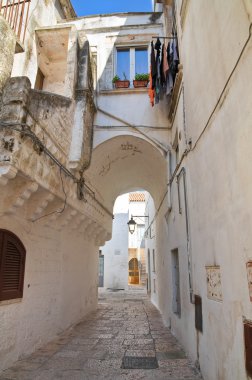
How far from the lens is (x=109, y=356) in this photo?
454 centimetres

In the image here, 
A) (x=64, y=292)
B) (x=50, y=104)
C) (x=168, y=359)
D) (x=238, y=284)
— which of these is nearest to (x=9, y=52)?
(x=50, y=104)

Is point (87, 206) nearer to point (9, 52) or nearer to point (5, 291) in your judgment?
point (5, 291)

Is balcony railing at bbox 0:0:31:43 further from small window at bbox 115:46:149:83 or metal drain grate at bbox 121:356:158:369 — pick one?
metal drain grate at bbox 121:356:158:369

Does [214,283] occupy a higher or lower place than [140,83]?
lower

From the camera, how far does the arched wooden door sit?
21625 millimetres

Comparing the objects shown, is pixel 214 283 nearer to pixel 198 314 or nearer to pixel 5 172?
pixel 198 314

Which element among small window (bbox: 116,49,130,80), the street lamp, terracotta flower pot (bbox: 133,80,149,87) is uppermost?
small window (bbox: 116,49,130,80)

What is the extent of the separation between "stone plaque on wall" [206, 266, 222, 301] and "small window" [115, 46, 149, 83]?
230 inches

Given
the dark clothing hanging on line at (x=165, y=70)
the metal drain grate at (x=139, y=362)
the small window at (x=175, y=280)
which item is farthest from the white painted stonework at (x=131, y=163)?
the metal drain grate at (x=139, y=362)

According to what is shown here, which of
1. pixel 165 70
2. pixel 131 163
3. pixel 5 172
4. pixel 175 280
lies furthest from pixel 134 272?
pixel 5 172

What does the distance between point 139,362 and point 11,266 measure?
2.39 m

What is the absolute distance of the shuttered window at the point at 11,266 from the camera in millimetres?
3947

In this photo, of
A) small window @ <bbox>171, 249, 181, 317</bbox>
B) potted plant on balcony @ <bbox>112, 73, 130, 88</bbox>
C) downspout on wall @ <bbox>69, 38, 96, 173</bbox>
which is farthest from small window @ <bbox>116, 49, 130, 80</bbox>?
small window @ <bbox>171, 249, 181, 317</bbox>

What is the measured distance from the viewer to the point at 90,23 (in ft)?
26.8
